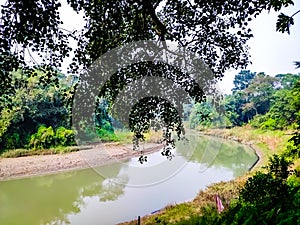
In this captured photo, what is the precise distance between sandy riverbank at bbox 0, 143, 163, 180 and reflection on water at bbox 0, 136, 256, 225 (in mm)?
680

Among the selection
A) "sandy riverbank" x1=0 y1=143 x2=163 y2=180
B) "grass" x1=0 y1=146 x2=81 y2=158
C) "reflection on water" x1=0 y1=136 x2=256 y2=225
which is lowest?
"reflection on water" x1=0 y1=136 x2=256 y2=225

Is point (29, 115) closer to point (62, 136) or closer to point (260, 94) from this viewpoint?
point (62, 136)

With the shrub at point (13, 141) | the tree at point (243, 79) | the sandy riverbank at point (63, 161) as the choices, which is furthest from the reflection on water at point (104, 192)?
the tree at point (243, 79)

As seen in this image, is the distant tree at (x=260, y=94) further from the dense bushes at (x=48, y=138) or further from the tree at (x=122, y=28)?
the tree at (x=122, y=28)

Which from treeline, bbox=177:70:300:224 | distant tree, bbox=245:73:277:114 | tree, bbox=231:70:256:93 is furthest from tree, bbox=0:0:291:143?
tree, bbox=231:70:256:93

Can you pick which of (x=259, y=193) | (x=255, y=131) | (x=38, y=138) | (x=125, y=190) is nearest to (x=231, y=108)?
(x=255, y=131)

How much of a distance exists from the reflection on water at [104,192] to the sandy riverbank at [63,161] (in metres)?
0.68

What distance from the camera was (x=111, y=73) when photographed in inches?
94.4

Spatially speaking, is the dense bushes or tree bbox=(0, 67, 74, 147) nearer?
tree bbox=(0, 67, 74, 147)

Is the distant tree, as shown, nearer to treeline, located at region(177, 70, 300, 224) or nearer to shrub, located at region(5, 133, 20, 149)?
treeline, located at region(177, 70, 300, 224)

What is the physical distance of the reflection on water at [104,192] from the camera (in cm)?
700

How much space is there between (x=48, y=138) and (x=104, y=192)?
8234 millimetres

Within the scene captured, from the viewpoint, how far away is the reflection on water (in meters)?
7.00

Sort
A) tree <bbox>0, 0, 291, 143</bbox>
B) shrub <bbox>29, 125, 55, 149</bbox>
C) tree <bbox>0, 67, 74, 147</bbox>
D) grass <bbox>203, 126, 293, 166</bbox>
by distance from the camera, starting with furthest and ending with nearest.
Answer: shrub <bbox>29, 125, 55, 149</bbox>
tree <bbox>0, 67, 74, 147</bbox>
grass <bbox>203, 126, 293, 166</bbox>
tree <bbox>0, 0, 291, 143</bbox>
